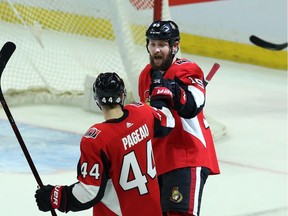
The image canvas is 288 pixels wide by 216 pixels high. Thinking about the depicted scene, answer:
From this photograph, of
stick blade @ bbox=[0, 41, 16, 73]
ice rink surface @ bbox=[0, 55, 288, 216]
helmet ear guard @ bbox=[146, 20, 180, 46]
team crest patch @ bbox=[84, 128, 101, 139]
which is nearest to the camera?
team crest patch @ bbox=[84, 128, 101, 139]

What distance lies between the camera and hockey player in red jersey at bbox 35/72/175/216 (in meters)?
2.75

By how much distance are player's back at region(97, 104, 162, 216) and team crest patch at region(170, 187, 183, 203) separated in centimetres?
34

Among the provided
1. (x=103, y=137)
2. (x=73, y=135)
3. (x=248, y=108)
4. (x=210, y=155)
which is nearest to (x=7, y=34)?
(x=73, y=135)

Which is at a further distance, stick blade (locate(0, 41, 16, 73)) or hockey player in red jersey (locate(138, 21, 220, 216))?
hockey player in red jersey (locate(138, 21, 220, 216))

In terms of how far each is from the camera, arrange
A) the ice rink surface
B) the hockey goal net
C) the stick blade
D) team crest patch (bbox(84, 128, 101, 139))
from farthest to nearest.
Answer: the hockey goal net → the ice rink surface → the stick blade → team crest patch (bbox(84, 128, 101, 139))

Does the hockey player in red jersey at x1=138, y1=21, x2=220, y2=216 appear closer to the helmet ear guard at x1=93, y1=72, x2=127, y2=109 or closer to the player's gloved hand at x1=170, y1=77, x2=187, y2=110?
the player's gloved hand at x1=170, y1=77, x2=187, y2=110

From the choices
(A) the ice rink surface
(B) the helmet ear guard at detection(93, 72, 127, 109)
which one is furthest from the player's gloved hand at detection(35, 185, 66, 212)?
(A) the ice rink surface

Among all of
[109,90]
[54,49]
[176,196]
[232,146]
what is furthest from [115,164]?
[54,49]

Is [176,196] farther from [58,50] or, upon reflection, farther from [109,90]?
[58,50]

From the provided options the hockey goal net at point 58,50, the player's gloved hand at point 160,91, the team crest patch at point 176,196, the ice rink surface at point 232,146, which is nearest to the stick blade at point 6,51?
the player's gloved hand at point 160,91

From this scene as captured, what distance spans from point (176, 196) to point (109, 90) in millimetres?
629

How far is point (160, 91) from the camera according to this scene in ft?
10.1

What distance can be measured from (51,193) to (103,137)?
10.2 inches

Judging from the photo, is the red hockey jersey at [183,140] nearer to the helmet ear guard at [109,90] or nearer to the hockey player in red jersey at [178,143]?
the hockey player in red jersey at [178,143]
